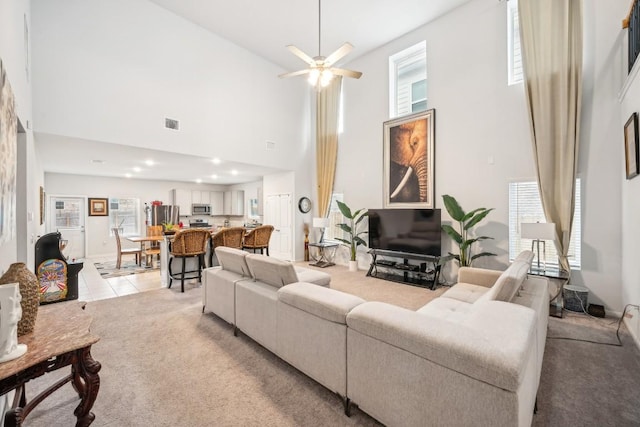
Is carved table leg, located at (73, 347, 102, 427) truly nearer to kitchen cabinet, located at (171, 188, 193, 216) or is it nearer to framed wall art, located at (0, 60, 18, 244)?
framed wall art, located at (0, 60, 18, 244)

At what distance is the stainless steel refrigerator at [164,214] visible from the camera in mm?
8617

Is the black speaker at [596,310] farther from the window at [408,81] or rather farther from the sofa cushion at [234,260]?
the sofa cushion at [234,260]

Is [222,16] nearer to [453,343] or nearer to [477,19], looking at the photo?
[477,19]

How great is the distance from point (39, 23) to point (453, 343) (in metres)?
6.20

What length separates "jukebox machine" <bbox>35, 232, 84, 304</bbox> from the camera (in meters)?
3.62

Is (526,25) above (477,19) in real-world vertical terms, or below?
below

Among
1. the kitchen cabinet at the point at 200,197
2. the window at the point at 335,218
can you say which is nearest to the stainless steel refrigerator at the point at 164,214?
the kitchen cabinet at the point at 200,197

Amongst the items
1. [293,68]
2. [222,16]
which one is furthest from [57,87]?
[293,68]

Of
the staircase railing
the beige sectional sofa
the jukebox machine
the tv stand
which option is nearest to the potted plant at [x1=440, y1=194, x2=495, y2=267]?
the tv stand

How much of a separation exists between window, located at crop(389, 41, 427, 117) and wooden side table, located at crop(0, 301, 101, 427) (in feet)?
19.2

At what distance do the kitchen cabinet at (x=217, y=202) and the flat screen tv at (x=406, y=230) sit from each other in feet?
Answer: 24.0

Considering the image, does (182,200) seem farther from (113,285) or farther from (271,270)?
(271,270)

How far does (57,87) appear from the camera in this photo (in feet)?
12.6

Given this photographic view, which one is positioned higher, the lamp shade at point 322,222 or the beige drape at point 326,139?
the beige drape at point 326,139
